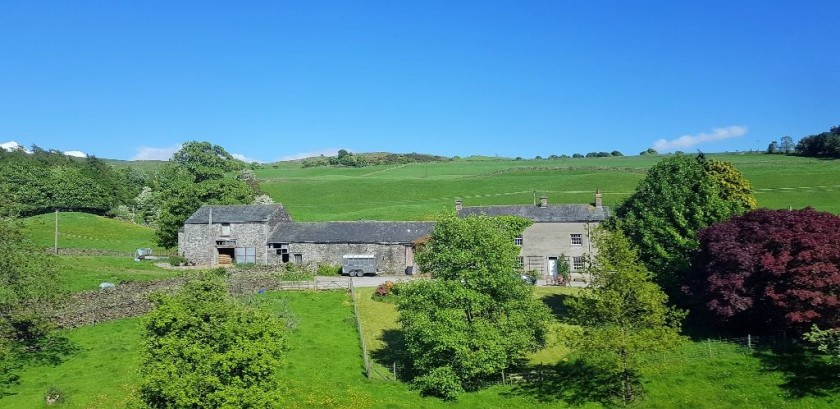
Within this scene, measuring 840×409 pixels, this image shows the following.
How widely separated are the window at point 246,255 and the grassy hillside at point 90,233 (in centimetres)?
1746

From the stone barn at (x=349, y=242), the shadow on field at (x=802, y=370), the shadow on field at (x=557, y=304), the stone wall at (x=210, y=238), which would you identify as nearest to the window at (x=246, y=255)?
the stone wall at (x=210, y=238)

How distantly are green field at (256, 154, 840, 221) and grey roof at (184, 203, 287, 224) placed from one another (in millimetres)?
21762

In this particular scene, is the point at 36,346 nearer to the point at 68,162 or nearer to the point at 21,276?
the point at 21,276

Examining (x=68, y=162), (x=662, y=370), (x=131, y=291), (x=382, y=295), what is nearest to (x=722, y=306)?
(x=662, y=370)

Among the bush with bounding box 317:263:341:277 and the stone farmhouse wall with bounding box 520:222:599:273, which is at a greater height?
the stone farmhouse wall with bounding box 520:222:599:273

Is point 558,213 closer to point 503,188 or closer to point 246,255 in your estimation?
point 246,255

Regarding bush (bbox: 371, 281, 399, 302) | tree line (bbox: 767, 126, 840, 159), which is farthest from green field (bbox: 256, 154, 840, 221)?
bush (bbox: 371, 281, 399, 302)

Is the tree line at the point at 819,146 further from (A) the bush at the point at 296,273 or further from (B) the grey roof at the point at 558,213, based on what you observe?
(A) the bush at the point at 296,273

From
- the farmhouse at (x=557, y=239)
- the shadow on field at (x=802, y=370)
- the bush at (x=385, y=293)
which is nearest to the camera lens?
the shadow on field at (x=802, y=370)

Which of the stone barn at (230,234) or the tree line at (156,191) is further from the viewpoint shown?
the tree line at (156,191)

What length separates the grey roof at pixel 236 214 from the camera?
6329 cm

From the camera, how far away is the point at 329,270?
193 feet

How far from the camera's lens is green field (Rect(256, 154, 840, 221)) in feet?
275

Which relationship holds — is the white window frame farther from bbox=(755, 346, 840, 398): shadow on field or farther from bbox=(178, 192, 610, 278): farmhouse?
bbox=(755, 346, 840, 398): shadow on field
